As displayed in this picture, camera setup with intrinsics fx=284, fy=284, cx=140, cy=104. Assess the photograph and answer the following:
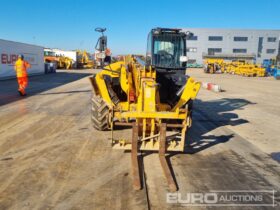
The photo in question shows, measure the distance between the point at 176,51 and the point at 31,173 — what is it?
232 inches

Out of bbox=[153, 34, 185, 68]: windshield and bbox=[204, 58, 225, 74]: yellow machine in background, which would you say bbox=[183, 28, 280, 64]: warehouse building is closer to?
bbox=[204, 58, 225, 74]: yellow machine in background

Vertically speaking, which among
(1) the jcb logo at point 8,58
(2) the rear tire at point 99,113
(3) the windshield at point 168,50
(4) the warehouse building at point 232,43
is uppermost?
(4) the warehouse building at point 232,43

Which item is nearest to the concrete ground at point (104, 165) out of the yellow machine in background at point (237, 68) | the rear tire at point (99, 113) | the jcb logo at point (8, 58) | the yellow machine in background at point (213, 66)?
the rear tire at point (99, 113)

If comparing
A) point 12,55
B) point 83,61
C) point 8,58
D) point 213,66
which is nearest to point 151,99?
point 8,58

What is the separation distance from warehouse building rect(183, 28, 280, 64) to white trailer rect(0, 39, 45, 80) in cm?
5207

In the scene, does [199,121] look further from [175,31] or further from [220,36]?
[220,36]

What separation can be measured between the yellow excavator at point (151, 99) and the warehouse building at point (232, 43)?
6668cm

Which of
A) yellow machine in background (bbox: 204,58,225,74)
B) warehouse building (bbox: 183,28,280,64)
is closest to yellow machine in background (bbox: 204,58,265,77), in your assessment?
yellow machine in background (bbox: 204,58,225,74)

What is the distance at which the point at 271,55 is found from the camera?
7475 cm

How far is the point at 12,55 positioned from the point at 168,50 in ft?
58.3

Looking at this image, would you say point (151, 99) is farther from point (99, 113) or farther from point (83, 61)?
point (83, 61)

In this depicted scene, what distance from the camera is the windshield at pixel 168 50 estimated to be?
8.79 m

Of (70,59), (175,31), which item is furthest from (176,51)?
(70,59)

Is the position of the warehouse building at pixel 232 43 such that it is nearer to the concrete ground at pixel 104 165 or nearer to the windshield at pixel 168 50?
the windshield at pixel 168 50
